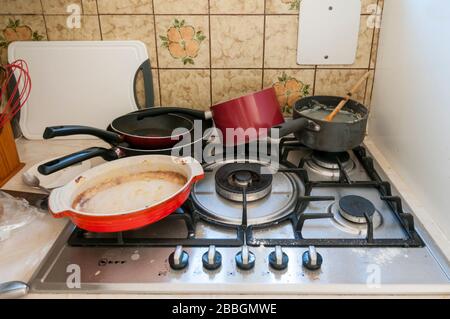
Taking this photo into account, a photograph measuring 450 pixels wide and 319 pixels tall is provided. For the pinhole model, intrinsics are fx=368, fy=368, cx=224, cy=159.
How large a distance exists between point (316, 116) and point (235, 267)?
0.52m

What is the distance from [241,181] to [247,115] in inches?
6.9

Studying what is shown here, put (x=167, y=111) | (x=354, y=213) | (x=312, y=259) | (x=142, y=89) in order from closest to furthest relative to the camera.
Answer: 1. (x=312, y=259)
2. (x=354, y=213)
3. (x=167, y=111)
4. (x=142, y=89)

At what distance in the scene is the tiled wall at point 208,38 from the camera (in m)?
0.99

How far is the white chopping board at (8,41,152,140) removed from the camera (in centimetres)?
103

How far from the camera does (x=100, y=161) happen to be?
0.98m

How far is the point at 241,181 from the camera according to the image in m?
0.82

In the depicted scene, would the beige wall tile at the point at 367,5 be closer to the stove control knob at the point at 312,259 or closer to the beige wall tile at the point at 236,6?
the beige wall tile at the point at 236,6

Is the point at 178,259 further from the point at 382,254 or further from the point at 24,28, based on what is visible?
the point at 24,28

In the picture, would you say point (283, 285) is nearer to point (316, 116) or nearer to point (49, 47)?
point (316, 116)

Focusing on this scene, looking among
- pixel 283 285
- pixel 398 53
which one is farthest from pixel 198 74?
pixel 283 285

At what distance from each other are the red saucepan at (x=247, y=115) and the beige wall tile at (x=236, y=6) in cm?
25

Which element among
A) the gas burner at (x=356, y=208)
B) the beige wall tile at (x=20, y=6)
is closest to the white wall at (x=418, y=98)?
the gas burner at (x=356, y=208)

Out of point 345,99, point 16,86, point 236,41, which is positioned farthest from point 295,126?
point 16,86

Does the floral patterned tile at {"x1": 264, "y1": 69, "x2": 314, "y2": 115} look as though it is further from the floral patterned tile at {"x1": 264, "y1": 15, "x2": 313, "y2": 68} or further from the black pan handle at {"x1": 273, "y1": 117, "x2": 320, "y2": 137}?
the black pan handle at {"x1": 273, "y1": 117, "x2": 320, "y2": 137}
